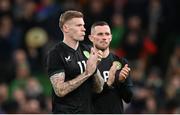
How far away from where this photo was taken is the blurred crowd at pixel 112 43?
1534 centimetres

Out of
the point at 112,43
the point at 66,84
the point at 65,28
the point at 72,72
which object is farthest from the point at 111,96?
the point at 112,43

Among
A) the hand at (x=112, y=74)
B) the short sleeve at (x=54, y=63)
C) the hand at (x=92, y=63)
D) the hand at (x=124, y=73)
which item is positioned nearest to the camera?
the hand at (x=92, y=63)

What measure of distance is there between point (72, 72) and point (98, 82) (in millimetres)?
348

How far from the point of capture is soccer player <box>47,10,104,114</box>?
9.03 metres

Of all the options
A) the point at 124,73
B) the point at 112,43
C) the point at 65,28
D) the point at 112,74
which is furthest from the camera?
the point at 112,43

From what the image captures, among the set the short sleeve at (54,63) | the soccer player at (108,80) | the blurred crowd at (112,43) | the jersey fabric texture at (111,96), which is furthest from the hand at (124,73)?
the blurred crowd at (112,43)

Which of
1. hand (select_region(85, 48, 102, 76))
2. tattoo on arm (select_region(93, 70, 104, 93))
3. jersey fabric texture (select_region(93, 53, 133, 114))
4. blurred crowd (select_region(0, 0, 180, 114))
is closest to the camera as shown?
hand (select_region(85, 48, 102, 76))

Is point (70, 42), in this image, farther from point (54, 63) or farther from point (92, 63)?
point (92, 63)

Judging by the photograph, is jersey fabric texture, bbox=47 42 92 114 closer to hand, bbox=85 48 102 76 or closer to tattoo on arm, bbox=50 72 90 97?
tattoo on arm, bbox=50 72 90 97

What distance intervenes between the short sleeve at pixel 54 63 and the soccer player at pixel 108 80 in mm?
704

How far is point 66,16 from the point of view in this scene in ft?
30.5

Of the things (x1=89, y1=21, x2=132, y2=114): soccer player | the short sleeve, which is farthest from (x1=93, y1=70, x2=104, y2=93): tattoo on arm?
the short sleeve

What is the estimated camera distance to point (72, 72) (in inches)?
362

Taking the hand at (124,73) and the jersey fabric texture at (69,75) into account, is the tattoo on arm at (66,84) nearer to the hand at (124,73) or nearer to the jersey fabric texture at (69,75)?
the jersey fabric texture at (69,75)
